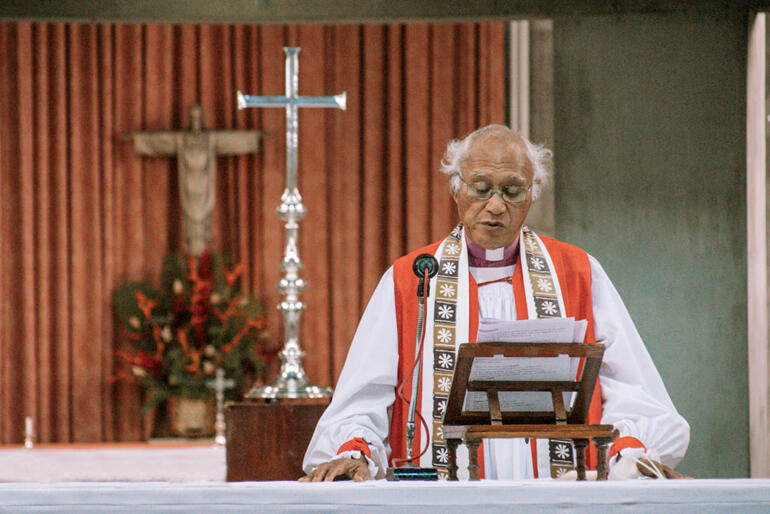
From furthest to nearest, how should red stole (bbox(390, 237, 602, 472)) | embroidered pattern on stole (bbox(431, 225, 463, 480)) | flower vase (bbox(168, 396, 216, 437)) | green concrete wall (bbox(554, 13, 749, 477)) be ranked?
flower vase (bbox(168, 396, 216, 437))
green concrete wall (bbox(554, 13, 749, 477))
embroidered pattern on stole (bbox(431, 225, 463, 480))
red stole (bbox(390, 237, 602, 472))

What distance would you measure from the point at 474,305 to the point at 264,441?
142 centimetres

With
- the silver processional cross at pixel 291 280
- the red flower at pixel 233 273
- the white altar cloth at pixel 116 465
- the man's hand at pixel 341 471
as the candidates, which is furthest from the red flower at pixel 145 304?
the man's hand at pixel 341 471

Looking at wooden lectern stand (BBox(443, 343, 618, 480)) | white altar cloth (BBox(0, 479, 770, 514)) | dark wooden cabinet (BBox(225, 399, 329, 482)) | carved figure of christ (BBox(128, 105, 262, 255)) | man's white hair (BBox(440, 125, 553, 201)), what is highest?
carved figure of christ (BBox(128, 105, 262, 255))

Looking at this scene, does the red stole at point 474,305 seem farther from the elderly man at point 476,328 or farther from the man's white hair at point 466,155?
the man's white hair at point 466,155

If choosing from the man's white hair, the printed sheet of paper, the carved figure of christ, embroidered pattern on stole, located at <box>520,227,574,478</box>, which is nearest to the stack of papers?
the printed sheet of paper

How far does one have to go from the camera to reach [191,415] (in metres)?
7.82

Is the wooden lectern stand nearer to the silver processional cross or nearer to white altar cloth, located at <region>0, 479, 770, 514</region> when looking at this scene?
white altar cloth, located at <region>0, 479, 770, 514</region>

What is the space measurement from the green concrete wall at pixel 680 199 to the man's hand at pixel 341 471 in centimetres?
340

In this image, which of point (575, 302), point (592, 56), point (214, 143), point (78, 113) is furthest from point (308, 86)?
point (575, 302)

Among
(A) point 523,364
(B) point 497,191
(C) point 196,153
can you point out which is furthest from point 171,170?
(A) point 523,364

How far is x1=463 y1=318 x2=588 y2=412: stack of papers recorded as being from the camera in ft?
7.25

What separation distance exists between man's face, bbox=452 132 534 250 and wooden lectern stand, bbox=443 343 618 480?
2.40 feet

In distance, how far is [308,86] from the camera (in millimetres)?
8883

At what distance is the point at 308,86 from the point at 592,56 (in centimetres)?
356
